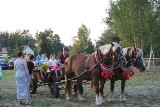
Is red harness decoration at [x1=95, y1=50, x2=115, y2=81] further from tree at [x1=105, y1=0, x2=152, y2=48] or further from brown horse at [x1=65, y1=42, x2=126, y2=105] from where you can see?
tree at [x1=105, y1=0, x2=152, y2=48]

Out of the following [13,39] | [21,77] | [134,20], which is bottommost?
[21,77]

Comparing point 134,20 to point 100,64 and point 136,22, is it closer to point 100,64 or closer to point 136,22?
point 136,22

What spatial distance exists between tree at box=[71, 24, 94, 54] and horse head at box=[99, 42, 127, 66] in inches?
2396

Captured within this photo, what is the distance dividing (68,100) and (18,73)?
7.26 ft

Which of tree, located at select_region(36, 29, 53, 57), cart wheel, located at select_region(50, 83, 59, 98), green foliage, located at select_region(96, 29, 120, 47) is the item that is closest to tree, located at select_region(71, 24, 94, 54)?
tree, located at select_region(36, 29, 53, 57)

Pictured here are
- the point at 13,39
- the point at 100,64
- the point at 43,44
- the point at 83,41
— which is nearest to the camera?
the point at 100,64

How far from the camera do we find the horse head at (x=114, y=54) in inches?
408

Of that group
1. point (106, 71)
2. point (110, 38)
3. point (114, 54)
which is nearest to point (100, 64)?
point (106, 71)

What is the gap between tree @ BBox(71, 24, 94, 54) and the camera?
72.1 meters

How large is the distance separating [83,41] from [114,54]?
62560 millimetres

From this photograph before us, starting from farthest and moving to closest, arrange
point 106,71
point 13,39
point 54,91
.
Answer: point 13,39
point 54,91
point 106,71

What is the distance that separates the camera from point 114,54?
10.4 meters

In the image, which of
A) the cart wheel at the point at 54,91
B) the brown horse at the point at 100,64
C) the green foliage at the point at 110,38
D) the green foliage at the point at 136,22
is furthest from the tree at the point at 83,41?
the brown horse at the point at 100,64

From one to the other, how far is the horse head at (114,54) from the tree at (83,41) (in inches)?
2396
